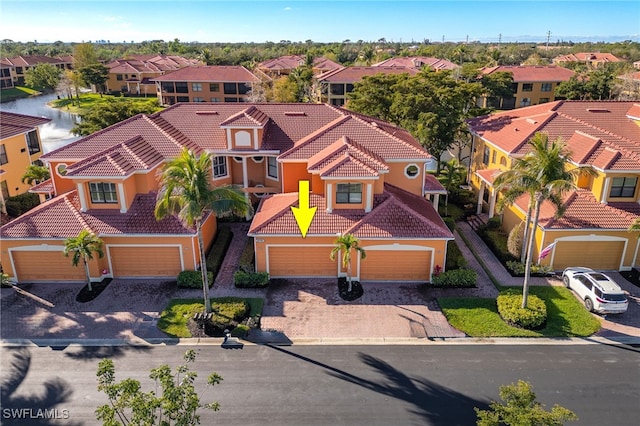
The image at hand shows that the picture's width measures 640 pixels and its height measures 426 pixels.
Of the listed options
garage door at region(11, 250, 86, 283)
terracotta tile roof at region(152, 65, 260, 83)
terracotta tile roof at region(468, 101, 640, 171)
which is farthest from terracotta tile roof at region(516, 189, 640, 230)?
terracotta tile roof at region(152, 65, 260, 83)

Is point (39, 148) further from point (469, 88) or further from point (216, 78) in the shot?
point (216, 78)

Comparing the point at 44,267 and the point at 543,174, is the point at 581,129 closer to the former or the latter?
the point at 543,174

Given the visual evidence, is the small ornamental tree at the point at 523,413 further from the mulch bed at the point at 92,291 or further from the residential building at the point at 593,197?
the mulch bed at the point at 92,291

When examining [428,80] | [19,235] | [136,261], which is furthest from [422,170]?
[19,235]

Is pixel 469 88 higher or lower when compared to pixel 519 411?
Result: higher

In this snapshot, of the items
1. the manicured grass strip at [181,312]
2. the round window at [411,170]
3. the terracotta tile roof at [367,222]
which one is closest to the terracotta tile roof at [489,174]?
the round window at [411,170]

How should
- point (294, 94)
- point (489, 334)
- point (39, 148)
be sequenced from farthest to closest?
point (294, 94), point (39, 148), point (489, 334)
